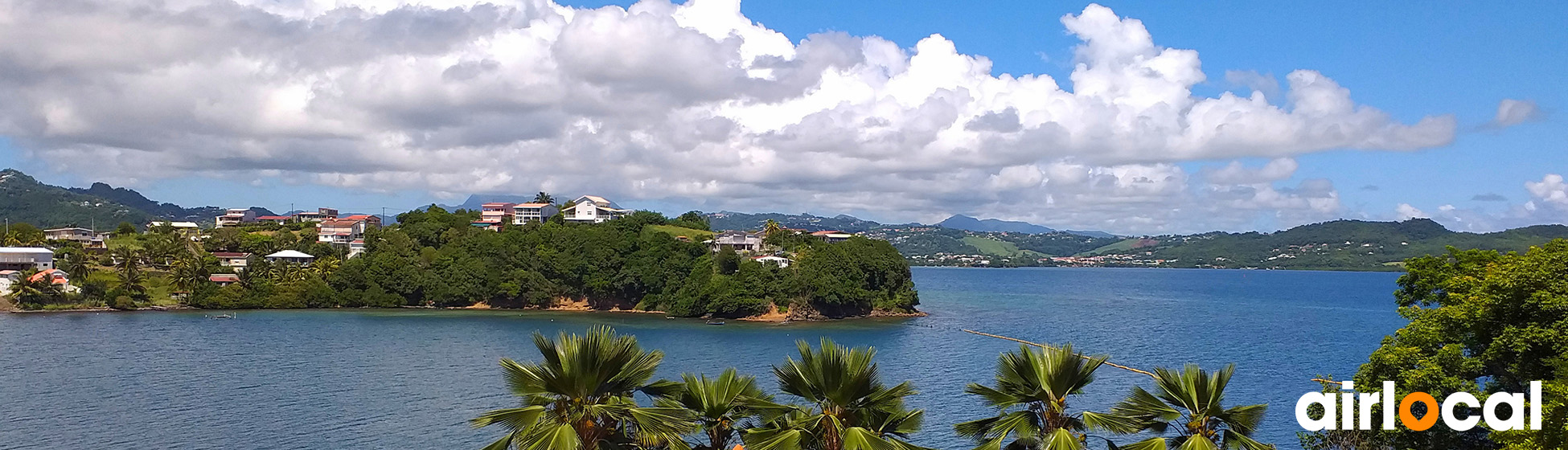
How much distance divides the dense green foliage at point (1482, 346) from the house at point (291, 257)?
10990 centimetres

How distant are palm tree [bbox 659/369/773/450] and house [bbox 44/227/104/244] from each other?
136905mm

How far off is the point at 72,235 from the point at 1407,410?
148m

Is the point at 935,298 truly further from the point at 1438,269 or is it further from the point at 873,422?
the point at 873,422

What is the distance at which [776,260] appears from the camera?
94125 millimetres

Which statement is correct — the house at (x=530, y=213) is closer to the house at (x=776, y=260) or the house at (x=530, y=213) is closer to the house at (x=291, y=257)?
the house at (x=291, y=257)

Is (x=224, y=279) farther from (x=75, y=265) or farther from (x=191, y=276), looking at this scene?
(x=75, y=265)

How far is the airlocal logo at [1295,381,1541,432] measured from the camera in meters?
16.0

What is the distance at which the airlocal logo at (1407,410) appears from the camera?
52.4ft

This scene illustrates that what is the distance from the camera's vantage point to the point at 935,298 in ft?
402

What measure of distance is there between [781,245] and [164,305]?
62769 mm

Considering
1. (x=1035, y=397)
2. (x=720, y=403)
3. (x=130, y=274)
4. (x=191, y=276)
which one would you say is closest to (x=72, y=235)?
(x=130, y=274)

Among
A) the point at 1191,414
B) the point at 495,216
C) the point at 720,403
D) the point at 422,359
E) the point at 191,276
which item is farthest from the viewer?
the point at 495,216

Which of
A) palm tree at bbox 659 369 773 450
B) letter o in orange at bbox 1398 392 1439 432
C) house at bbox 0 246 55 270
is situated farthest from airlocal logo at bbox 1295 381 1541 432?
house at bbox 0 246 55 270

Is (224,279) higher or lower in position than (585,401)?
lower
